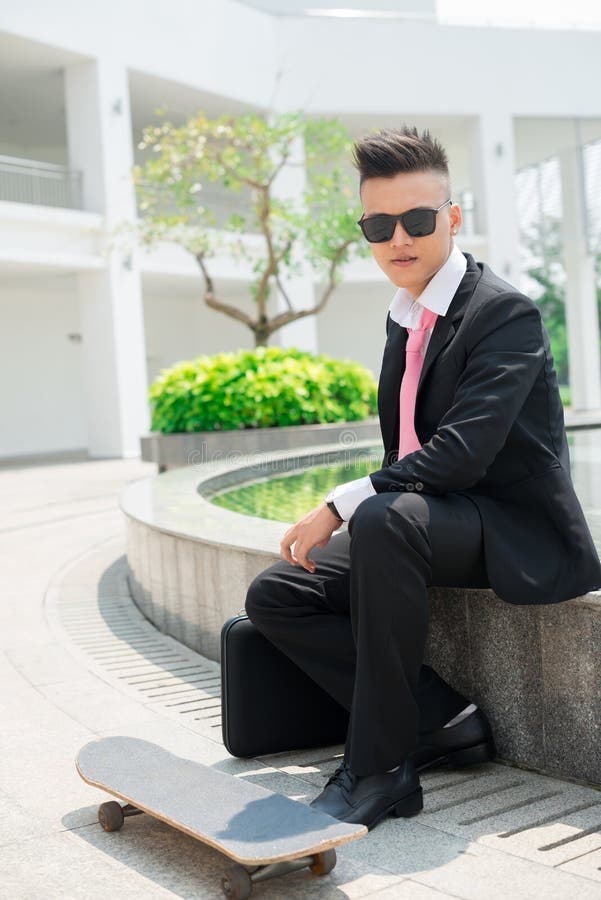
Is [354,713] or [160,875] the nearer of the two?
[160,875]

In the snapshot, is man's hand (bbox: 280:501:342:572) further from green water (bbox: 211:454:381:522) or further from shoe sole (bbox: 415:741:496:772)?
green water (bbox: 211:454:381:522)

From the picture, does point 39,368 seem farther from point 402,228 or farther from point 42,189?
point 402,228

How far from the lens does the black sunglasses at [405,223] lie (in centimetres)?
291

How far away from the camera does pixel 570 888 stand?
2.24m

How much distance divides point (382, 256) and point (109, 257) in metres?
18.4

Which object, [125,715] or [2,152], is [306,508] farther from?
[2,152]

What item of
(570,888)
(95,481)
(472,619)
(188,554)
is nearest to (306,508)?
(188,554)

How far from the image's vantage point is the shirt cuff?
2787 mm

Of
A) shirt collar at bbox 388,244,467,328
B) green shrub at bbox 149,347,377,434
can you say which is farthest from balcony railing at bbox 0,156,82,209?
shirt collar at bbox 388,244,467,328

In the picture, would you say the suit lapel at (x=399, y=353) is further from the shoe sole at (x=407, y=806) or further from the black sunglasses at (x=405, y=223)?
the shoe sole at (x=407, y=806)

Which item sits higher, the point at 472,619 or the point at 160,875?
the point at 472,619

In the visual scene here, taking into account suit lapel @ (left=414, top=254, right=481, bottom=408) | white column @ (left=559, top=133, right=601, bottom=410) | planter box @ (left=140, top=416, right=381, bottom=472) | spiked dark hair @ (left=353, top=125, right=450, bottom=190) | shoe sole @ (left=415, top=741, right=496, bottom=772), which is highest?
white column @ (left=559, top=133, right=601, bottom=410)

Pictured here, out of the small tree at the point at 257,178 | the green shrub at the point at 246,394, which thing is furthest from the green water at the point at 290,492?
the small tree at the point at 257,178

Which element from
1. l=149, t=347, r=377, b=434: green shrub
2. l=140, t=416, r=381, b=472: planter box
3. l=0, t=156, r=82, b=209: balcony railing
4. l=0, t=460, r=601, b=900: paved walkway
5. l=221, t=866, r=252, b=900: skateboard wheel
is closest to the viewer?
l=221, t=866, r=252, b=900: skateboard wheel
